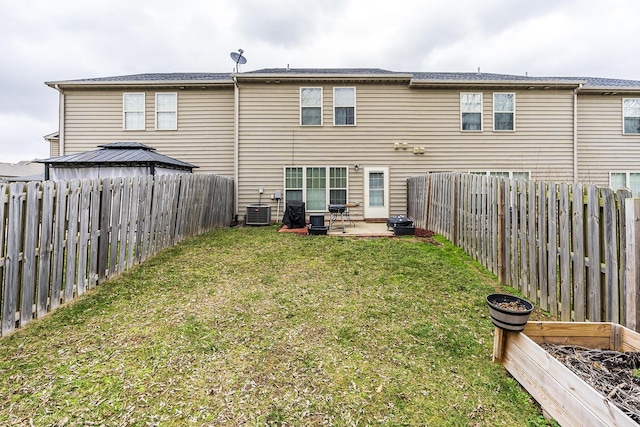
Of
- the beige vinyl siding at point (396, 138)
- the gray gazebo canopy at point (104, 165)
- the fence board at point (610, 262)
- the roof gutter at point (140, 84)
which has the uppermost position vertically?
the roof gutter at point (140, 84)

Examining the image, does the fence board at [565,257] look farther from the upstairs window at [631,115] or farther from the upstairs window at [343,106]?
the upstairs window at [631,115]

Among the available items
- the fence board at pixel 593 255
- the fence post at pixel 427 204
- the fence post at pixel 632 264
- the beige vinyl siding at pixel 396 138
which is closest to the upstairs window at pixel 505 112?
the beige vinyl siding at pixel 396 138

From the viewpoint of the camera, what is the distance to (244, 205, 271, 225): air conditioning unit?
9734mm

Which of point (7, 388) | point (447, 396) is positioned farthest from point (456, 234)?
point (7, 388)

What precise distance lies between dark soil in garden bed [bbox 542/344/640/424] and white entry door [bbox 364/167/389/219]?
8.42 metres

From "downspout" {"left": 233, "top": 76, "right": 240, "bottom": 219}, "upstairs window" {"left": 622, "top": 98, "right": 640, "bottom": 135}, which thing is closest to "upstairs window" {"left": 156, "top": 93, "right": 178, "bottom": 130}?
"downspout" {"left": 233, "top": 76, "right": 240, "bottom": 219}

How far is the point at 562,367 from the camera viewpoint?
1.81 meters

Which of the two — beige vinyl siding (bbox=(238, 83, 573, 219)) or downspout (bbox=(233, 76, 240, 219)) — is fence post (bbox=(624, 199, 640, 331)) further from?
downspout (bbox=(233, 76, 240, 219))

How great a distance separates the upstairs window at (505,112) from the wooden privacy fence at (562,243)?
7069 mm

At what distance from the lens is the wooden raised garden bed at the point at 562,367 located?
158cm

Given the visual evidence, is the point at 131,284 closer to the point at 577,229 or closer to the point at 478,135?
the point at 577,229

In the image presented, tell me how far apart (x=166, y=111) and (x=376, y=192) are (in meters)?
8.32

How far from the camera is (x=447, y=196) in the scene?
6902 mm

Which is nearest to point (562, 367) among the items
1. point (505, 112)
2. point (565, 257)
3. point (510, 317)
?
point (510, 317)
